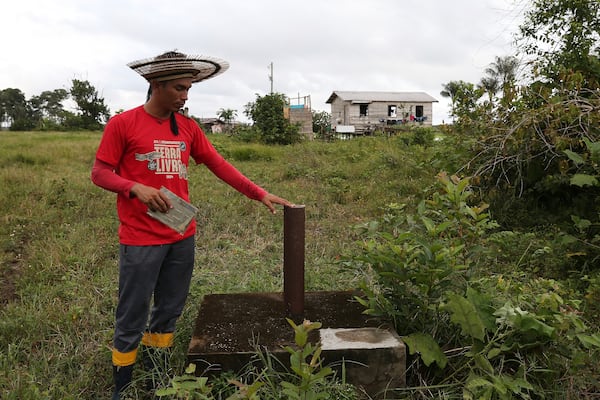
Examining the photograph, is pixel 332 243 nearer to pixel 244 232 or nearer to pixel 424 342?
pixel 244 232

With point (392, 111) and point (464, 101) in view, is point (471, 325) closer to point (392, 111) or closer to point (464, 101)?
point (464, 101)

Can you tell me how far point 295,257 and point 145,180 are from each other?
0.83 metres

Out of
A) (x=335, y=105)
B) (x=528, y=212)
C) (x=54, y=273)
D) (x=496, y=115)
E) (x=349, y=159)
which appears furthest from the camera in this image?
(x=335, y=105)

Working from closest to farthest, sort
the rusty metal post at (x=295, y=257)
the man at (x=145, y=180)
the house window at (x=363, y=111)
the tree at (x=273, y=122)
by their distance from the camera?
the man at (x=145, y=180) → the rusty metal post at (x=295, y=257) → the tree at (x=273, y=122) → the house window at (x=363, y=111)

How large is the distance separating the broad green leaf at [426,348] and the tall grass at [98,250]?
1.16 meters

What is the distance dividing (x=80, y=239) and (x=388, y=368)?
3.52m

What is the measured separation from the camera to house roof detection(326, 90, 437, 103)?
106 ft

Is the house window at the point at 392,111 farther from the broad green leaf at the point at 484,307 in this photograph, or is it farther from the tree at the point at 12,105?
the tree at the point at 12,105

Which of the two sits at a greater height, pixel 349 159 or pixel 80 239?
pixel 349 159

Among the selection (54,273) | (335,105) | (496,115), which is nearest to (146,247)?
(54,273)

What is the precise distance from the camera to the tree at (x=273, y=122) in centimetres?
1598

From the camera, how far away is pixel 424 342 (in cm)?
206

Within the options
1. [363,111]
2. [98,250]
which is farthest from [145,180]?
[363,111]

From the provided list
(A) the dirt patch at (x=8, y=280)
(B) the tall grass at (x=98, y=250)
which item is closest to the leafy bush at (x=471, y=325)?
(B) the tall grass at (x=98, y=250)
